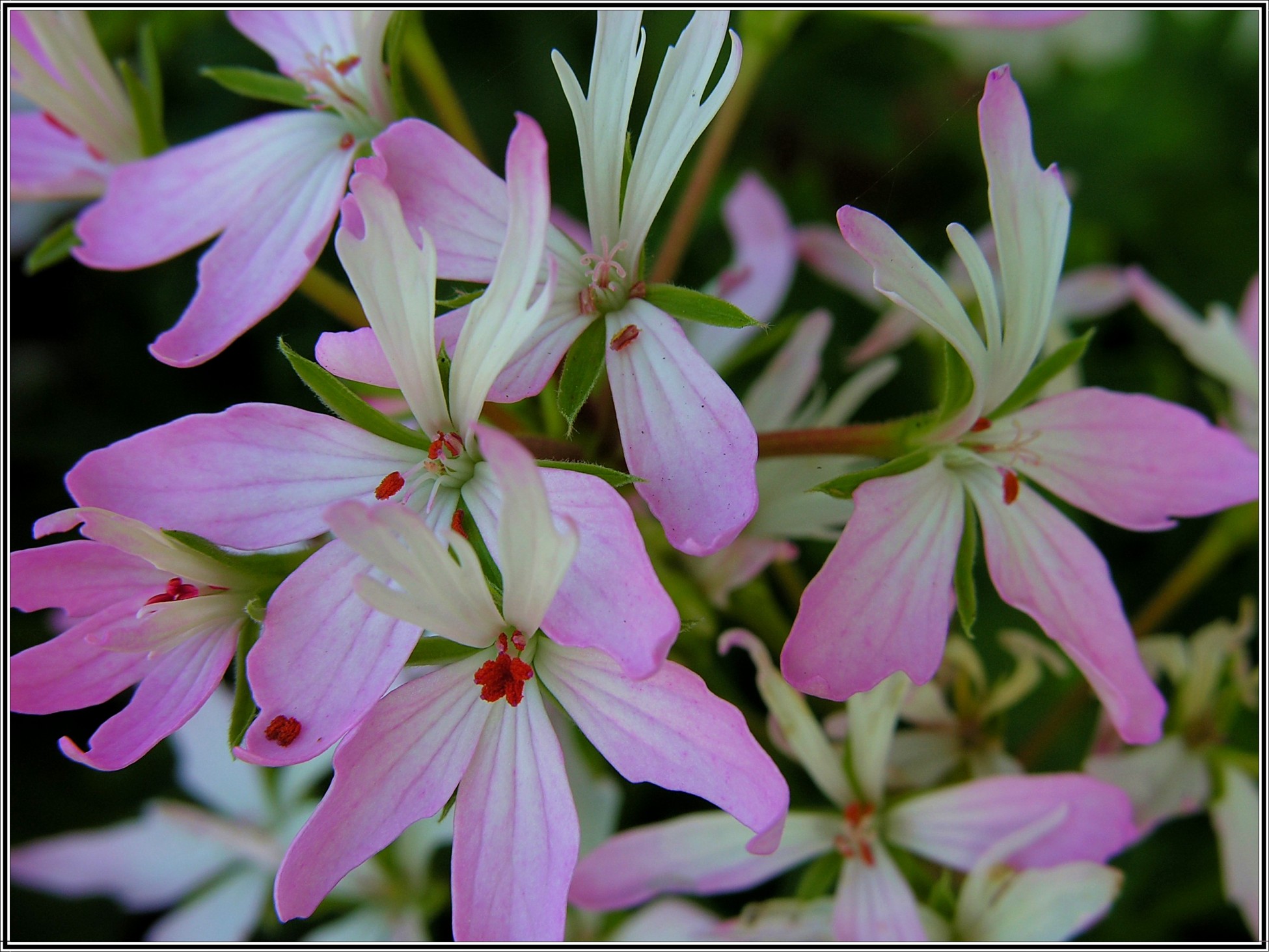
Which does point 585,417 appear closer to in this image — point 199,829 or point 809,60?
point 199,829

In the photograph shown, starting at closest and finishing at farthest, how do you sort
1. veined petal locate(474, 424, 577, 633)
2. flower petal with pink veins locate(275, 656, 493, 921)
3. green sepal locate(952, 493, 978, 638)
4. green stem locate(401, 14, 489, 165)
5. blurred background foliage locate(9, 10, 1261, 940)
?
veined petal locate(474, 424, 577, 633)
flower petal with pink veins locate(275, 656, 493, 921)
green sepal locate(952, 493, 978, 638)
green stem locate(401, 14, 489, 165)
blurred background foliage locate(9, 10, 1261, 940)

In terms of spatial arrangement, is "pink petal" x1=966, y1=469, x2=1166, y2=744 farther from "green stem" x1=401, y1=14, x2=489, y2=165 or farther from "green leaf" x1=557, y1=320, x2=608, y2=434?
"green stem" x1=401, y1=14, x2=489, y2=165

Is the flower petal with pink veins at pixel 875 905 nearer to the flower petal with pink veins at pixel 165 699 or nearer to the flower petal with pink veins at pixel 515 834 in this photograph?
the flower petal with pink veins at pixel 515 834

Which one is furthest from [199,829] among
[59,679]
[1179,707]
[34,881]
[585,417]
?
[1179,707]

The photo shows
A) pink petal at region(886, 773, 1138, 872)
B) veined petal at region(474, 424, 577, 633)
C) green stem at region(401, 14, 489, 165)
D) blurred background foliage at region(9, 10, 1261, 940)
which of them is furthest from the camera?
blurred background foliage at region(9, 10, 1261, 940)

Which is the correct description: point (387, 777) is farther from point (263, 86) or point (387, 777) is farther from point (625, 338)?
point (263, 86)

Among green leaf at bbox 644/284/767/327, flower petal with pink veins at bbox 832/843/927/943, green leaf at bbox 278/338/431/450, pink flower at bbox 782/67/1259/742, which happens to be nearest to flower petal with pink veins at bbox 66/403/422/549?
green leaf at bbox 278/338/431/450

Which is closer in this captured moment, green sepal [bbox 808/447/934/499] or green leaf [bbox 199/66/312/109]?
green sepal [bbox 808/447/934/499]

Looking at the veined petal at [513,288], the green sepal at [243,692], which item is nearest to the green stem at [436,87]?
the veined petal at [513,288]
